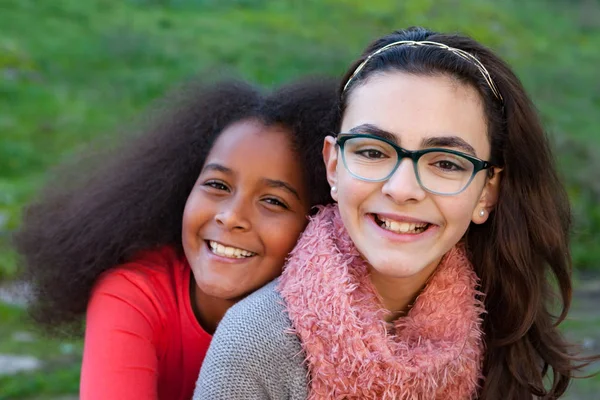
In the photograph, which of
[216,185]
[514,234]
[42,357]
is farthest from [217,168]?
[42,357]

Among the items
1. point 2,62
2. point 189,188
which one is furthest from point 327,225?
point 2,62

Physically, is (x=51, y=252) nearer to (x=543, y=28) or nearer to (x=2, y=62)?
(x=2, y=62)

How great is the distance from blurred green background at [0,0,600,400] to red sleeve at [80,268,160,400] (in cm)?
157

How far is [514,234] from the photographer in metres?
2.63

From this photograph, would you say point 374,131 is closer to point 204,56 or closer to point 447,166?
point 447,166

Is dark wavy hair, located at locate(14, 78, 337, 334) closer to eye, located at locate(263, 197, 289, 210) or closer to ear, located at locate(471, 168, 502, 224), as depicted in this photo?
eye, located at locate(263, 197, 289, 210)

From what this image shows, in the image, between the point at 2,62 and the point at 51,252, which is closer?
the point at 51,252

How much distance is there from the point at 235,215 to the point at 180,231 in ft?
1.49

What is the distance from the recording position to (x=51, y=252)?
10.3 ft

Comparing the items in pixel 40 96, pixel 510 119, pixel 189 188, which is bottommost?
pixel 40 96

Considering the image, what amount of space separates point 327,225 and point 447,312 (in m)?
0.44

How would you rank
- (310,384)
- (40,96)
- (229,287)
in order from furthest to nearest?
(40,96) → (229,287) → (310,384)

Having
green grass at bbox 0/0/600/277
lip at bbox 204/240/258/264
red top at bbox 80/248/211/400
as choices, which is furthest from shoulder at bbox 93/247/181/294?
green grass at bbox 0/0/600/277

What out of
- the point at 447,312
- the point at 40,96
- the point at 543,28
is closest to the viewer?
the point at 447,312
